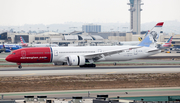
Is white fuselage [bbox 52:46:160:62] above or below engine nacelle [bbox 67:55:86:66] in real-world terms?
above

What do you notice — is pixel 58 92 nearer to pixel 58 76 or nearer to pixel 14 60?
pixel 58 76

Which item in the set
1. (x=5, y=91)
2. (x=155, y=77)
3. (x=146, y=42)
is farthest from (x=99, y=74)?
(x=146, y=42)

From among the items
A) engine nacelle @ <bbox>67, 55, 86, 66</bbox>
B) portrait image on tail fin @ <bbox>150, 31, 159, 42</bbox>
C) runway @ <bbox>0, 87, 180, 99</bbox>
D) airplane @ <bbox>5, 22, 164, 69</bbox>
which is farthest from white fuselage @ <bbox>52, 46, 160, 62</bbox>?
runway @ <bbox>0, 87, 180, 99</bbox>

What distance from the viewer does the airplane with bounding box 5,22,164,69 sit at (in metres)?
53.1

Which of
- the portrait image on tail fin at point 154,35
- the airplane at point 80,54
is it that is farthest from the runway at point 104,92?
the portrait image on tail fin at point 154,35

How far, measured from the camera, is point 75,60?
53188 millimetres

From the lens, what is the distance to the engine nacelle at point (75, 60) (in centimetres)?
5306

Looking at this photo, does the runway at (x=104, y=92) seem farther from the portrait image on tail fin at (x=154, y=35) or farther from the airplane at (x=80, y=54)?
the portrait image on tail fin at (x=154, y=35)

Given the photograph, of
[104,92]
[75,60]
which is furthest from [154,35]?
[104,92]

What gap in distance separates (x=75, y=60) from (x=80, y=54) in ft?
10.8

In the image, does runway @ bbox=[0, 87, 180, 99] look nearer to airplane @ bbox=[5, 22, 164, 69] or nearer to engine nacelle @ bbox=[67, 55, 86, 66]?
engine nacelle @ bbox=[67, 55, 86, 66]

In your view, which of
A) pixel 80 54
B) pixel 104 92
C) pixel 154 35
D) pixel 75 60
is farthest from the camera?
pixel 154 35

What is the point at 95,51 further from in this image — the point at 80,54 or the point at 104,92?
the point at 104,92

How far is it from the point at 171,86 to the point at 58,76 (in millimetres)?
17367
